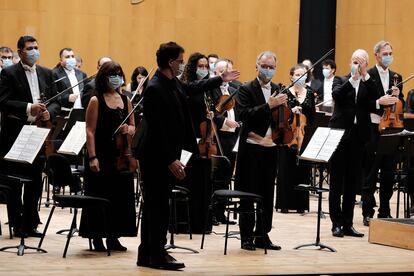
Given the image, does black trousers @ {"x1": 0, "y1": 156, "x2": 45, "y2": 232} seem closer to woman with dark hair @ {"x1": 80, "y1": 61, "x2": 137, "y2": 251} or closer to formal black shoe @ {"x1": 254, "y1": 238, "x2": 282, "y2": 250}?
woman with dark hair @ {"x1": 80, "y1": 61, "x2": 137, "y2": 251}

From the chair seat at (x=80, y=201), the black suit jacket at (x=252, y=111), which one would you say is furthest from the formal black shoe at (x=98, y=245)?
the black suit jacket at (x=252, y=111)

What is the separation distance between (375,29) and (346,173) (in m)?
8.29

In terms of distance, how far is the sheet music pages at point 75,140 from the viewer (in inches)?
386

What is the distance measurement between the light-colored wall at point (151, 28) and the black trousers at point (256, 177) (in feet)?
27.0

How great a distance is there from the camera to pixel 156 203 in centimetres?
717

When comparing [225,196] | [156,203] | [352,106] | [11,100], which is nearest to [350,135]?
[352,106]

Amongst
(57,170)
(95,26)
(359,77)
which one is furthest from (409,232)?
(95,26)

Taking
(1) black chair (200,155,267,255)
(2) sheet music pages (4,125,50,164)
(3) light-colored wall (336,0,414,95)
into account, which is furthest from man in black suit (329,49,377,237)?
(3) light-colored wall (336,0,414,95)

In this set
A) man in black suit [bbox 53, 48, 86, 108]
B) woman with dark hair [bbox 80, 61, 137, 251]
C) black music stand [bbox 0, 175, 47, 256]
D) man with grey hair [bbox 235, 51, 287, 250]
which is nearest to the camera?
black music stand [bbox 0, 175, 47, 256]

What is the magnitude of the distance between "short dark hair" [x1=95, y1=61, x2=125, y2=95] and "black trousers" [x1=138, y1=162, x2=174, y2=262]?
111 centimetres

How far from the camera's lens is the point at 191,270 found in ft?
23.6

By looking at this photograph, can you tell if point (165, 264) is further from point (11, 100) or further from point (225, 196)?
point (11, 100)

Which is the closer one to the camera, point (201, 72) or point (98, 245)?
point (98, 245)

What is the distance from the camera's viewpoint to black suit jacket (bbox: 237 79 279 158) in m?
8.30
